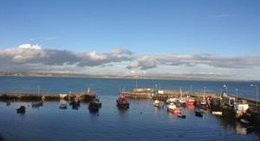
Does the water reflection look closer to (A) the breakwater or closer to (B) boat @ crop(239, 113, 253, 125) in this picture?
(B) boat @ crop(239, 113, 253, 125)

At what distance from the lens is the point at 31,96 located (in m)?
169

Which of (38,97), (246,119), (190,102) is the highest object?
(38,97)

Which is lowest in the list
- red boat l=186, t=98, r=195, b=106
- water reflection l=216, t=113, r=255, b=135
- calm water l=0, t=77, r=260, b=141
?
water reflection l=216, t=113, r=255, b=135

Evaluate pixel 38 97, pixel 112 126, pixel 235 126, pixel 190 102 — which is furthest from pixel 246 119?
pixel 38 97

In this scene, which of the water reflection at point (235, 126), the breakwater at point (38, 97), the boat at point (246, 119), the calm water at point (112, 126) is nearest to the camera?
the calm water at point (112, 126)

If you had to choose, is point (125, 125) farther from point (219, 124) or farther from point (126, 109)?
point (126, 109)

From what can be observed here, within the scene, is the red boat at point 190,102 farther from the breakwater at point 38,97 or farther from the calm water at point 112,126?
the breakwater at point 38,97

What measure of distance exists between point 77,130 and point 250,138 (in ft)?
118

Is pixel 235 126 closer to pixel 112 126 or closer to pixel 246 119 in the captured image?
pixel 246 119

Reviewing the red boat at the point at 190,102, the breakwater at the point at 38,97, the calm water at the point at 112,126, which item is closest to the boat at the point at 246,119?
the calm water at the point at 112,126

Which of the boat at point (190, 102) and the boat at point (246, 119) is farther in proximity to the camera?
the boat at point (190, 102)

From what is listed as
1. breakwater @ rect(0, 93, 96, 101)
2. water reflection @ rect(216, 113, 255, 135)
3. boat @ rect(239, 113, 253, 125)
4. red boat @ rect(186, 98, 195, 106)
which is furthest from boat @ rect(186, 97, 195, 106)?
→ boat @ rect(239, 113, 253, 125)

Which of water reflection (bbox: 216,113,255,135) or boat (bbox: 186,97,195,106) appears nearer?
water reflection (bbox: 216,113,255,135)

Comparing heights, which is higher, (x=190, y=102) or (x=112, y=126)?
(x=190, y=102)
